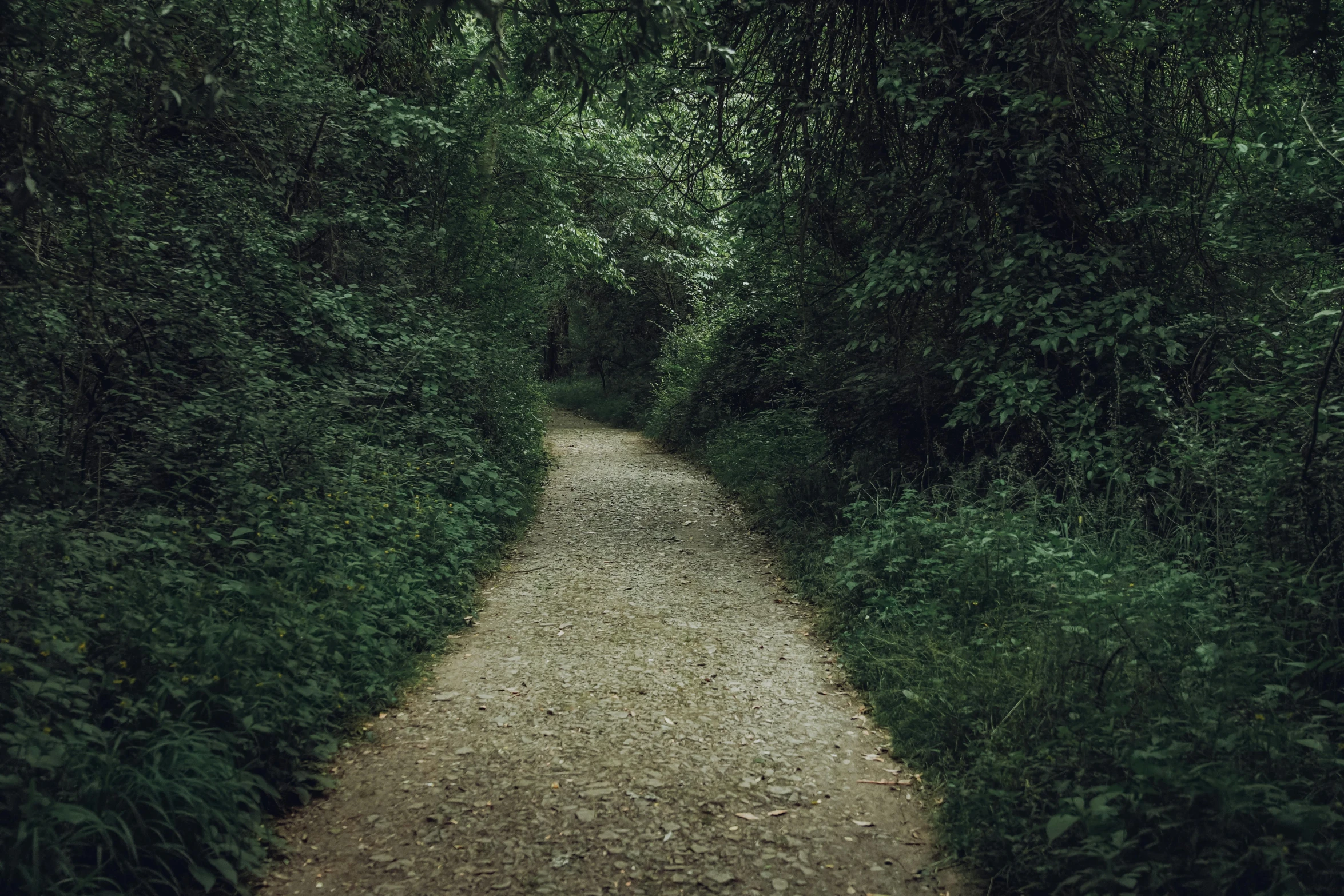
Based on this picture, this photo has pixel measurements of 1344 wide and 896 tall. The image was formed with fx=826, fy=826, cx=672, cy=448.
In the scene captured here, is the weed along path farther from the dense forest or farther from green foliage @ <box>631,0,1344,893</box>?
green foliage @ <box>631,0,1344,893</box>

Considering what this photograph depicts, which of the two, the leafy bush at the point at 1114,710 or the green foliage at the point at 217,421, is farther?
the green foliage at the point at 217,421

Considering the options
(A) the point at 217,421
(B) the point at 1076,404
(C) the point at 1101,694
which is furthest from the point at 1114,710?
(A) the point at 217,421

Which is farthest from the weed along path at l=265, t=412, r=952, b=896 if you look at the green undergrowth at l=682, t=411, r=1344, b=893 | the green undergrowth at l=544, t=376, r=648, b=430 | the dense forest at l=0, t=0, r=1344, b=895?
the green undergrowth at l=544, t=376, r=648, b=430

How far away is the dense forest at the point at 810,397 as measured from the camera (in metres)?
3.38

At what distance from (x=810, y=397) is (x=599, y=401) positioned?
17318 mm

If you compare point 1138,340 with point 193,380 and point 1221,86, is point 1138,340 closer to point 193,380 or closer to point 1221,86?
point 1221,86

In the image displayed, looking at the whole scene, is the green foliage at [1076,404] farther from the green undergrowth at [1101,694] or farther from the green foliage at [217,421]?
the green foliage at [217,421]

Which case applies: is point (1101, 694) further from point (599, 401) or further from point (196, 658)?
point (599, 401)

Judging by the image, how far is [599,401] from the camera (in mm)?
27922

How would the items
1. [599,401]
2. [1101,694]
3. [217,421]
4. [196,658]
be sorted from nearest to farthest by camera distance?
[1101,694] → [196,658] → [217,421] → [599,401]

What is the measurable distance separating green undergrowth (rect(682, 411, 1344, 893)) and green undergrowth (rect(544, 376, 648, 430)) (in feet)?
53.9

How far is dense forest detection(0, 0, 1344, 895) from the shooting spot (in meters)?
3.38

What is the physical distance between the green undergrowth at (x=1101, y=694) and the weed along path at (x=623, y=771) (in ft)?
1.21

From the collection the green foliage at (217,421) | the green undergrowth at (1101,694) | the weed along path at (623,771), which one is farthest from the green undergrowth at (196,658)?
the green undergrowth at (1101,694)
